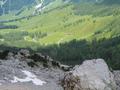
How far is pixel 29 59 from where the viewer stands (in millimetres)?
58062

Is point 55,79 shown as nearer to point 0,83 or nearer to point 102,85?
point 0,83

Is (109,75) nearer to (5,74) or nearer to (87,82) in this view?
(87,82)

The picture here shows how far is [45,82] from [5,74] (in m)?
4.06

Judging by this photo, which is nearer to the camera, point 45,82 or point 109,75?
point 109,75

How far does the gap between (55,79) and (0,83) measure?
8581 mm

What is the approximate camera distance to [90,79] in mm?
29359

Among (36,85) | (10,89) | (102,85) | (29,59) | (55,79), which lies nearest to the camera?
(102,85)

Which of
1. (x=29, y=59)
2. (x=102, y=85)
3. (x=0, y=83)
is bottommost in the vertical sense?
(x=102, y=85)

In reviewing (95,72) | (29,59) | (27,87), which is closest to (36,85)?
(27,87)

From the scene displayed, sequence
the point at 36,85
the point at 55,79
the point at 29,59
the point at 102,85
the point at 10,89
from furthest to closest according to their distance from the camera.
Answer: the point at 29,59, the point at 55,79, the point at 36,85, the point at 10,89, the point at 102,85

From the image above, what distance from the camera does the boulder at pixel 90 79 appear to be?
29.0 meters

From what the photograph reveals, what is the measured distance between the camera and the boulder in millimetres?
29030

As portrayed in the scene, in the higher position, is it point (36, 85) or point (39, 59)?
point (39, 59)

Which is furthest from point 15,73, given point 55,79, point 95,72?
point 95,72
